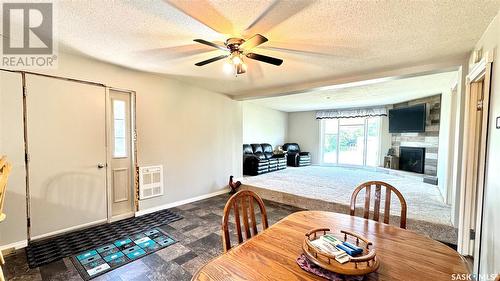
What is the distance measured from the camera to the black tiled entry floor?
203 cm

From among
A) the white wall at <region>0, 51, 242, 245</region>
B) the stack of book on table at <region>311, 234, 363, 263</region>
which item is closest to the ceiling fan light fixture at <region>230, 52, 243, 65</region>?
the stack of book on table at <region>311, 234, 363, 263</region>

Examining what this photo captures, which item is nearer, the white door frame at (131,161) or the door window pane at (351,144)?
the white door frame at (131,161)

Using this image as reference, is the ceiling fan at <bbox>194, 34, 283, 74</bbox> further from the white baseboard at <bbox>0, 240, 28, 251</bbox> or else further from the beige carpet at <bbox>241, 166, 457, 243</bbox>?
the white baseboard at <bbox>0, 240, 28, 251</bbox>

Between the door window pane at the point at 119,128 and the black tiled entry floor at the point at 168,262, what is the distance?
140 cm

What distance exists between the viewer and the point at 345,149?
8.05 metres

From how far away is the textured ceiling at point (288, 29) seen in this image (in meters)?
1.71

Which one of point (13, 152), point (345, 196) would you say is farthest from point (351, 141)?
point (13, 152)

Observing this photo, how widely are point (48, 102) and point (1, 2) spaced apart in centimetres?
129

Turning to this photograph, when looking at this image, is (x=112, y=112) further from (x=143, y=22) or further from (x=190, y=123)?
(x=143, y=22)

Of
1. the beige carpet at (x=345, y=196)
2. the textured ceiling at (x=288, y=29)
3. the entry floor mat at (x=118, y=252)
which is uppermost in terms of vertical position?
the textured ceiling at (x=288, y=29)

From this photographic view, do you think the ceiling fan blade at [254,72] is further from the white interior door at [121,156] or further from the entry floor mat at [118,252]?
the entry floor mat at [118,252]

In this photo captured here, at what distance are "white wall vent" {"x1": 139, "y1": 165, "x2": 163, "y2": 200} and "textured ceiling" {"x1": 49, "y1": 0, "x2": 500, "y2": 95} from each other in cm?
172

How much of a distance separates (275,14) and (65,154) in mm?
3107

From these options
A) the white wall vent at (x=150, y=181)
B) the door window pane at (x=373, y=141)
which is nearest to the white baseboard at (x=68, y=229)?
the white wall vent at (x=150, y=181)
